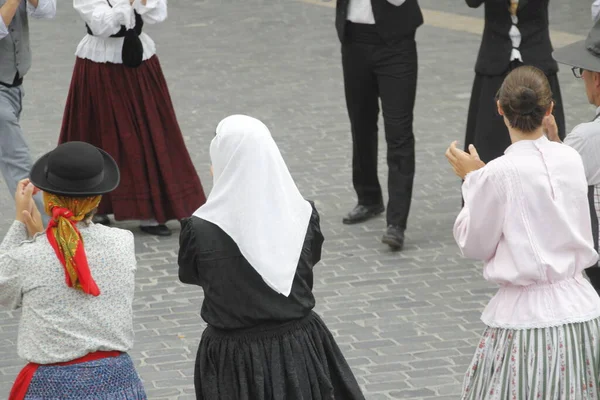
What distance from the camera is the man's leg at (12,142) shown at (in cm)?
698

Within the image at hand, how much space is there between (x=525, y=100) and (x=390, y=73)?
3298 millimetres

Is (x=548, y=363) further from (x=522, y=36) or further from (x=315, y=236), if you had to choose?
(x=522, y=36)

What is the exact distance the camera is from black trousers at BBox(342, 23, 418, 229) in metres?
7.25

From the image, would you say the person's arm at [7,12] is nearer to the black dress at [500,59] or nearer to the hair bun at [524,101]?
the black dress at [500,59]

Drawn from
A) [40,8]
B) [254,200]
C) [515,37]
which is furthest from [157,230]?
[254,200]

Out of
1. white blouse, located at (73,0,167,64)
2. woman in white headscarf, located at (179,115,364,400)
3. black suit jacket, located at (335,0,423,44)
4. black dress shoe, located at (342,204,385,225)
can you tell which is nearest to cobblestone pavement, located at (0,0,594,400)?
black dress shoe, located at (342,204,385,225)

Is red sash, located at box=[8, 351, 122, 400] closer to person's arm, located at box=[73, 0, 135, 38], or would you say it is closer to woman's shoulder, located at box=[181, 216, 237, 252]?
woman's shoulder, located at box=[181, 216, 237, 252]

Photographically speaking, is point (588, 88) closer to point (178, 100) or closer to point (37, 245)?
point (37, 245)

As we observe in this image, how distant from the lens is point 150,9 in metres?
7.40

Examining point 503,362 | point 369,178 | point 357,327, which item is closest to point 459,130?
point 369,178

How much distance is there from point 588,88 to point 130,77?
11.8 ft

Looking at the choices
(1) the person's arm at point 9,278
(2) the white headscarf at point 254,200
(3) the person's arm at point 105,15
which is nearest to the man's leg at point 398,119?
(3) the person's arm at point 105,15

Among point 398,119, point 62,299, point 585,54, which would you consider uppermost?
point 585,54

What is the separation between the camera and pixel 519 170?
3.95 meters
